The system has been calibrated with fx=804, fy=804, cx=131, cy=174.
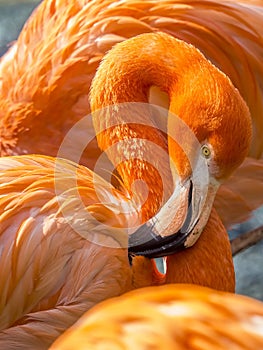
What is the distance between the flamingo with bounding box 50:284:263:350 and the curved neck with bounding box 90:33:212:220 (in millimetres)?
1343

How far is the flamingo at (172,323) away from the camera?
0.86 metres

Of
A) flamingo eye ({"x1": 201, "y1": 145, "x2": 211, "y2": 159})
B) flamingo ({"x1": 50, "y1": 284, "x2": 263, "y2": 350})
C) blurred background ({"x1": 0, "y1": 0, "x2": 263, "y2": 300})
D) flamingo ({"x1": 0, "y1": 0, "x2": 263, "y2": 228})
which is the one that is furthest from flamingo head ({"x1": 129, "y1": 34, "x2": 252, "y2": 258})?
flamingo ({"x1": 50, "y1": 284, "x2": 263, "y2": 350})

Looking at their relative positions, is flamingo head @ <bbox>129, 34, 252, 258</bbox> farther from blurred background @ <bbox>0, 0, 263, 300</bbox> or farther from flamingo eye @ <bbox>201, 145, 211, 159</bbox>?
blurred background @ <bbox>0, 0, 263, 300</bbox>

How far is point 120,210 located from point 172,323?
1.33 m

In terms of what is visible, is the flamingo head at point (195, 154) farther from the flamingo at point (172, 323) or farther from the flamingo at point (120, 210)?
the flamingo at point (172, 323)

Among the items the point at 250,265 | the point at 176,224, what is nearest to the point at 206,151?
the point at 176,224

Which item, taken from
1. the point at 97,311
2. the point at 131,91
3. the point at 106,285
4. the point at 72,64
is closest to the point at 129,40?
the point at 131,91

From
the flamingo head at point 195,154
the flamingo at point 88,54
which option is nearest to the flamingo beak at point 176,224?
the flamingo head at point 195,154

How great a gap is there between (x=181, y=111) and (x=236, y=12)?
591 mm

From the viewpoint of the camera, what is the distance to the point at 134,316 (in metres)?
0.90

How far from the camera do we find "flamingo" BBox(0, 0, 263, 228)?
8.49 feet

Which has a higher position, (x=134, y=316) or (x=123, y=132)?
(x=134, y=316)

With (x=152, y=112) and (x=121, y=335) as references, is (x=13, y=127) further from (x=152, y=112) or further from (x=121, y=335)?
(x=121, y=335)

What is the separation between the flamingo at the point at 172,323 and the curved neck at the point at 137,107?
1.34 metres
